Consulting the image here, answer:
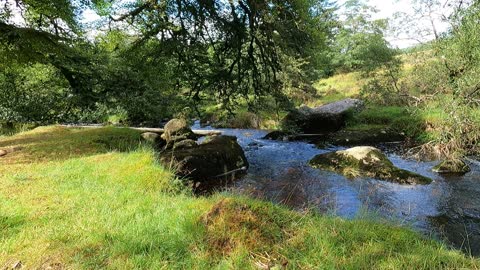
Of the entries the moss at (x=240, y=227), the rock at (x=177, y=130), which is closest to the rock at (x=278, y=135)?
the rock at (x=177, y=130)

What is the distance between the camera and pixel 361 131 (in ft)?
51.5

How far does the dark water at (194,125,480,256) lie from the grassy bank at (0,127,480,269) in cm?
122

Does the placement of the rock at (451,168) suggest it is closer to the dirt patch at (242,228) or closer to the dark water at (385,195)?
the dark water at (385,195)

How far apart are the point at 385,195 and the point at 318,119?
32.9ft

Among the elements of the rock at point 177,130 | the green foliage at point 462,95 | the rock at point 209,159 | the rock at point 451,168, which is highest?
the green foliage at point 462,95

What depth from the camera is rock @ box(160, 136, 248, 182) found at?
8.87m

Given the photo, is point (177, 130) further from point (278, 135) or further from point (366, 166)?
point (366, 166)

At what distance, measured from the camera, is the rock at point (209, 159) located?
8867mm

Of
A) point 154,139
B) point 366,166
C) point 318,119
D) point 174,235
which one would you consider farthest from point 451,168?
point 154,139

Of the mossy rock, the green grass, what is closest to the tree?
the green grass

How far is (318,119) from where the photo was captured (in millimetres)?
17516

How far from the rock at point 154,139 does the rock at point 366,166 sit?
18.7ft

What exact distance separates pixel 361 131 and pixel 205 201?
12882 millimetres

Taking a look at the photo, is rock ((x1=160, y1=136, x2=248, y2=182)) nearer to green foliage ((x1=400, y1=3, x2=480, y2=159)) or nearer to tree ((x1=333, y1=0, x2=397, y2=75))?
green foliage ((x1=400, y1=3, x2=480, y2=159))
